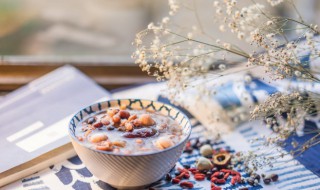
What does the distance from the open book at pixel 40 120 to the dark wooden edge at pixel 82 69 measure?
201 millimetres

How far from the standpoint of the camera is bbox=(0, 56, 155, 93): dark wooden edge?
56.1 inches

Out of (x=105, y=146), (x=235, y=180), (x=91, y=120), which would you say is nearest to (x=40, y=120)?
(x=91, y=120)

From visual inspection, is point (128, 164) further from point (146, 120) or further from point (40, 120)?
point (40, 120)

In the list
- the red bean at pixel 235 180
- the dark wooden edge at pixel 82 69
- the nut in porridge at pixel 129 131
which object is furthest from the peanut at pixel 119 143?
the dark wooden edge at pixel 82 69

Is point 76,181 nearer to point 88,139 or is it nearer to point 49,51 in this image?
point 88,139

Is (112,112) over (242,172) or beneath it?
over

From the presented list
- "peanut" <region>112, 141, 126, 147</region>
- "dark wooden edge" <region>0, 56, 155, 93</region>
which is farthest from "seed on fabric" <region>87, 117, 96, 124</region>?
"dark wooden edge" <region>0, 56, 155, 93</region>

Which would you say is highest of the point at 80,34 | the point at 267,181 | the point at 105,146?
the point at 80,34

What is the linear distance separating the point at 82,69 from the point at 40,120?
15.4 inches

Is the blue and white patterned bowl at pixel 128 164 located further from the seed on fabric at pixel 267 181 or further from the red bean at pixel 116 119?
the seed on fabric at pixel 267 181

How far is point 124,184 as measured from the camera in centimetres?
85

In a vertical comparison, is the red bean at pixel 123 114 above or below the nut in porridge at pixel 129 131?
above

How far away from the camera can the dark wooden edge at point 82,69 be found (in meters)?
1.42

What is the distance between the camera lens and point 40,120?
3.57ft
